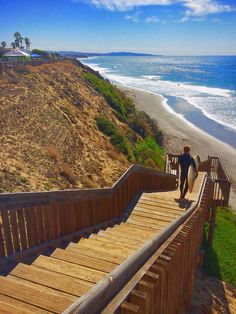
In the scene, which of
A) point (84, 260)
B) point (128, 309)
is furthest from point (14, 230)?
point (128, 309)

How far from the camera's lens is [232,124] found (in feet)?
127

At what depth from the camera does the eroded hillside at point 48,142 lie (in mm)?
11531

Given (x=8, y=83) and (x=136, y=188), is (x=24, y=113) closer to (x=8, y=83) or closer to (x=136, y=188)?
(x=8, y=83)

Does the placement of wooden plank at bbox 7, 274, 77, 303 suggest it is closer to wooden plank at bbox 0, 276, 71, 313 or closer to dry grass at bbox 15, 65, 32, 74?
wooden plank at bbox 0, 276, 71, 313

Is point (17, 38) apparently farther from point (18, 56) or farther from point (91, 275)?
point (91, 275)

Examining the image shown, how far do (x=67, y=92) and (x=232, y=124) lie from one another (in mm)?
21118

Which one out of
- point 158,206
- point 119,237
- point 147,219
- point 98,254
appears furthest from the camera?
point 158,206

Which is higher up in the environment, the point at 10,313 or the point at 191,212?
the point at 10,313

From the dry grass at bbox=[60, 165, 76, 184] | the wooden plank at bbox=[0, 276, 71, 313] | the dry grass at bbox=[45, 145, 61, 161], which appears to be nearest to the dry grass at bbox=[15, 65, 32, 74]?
the dry grass at bbox=[45, 145, 61, 161]

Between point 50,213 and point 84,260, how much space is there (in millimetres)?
1500

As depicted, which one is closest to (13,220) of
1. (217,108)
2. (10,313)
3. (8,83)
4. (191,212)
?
(10,313)

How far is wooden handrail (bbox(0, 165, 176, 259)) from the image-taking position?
469 cm

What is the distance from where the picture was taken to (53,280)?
3.44 metres

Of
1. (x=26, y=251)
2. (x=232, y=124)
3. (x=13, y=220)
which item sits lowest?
(x=232, y=124)
